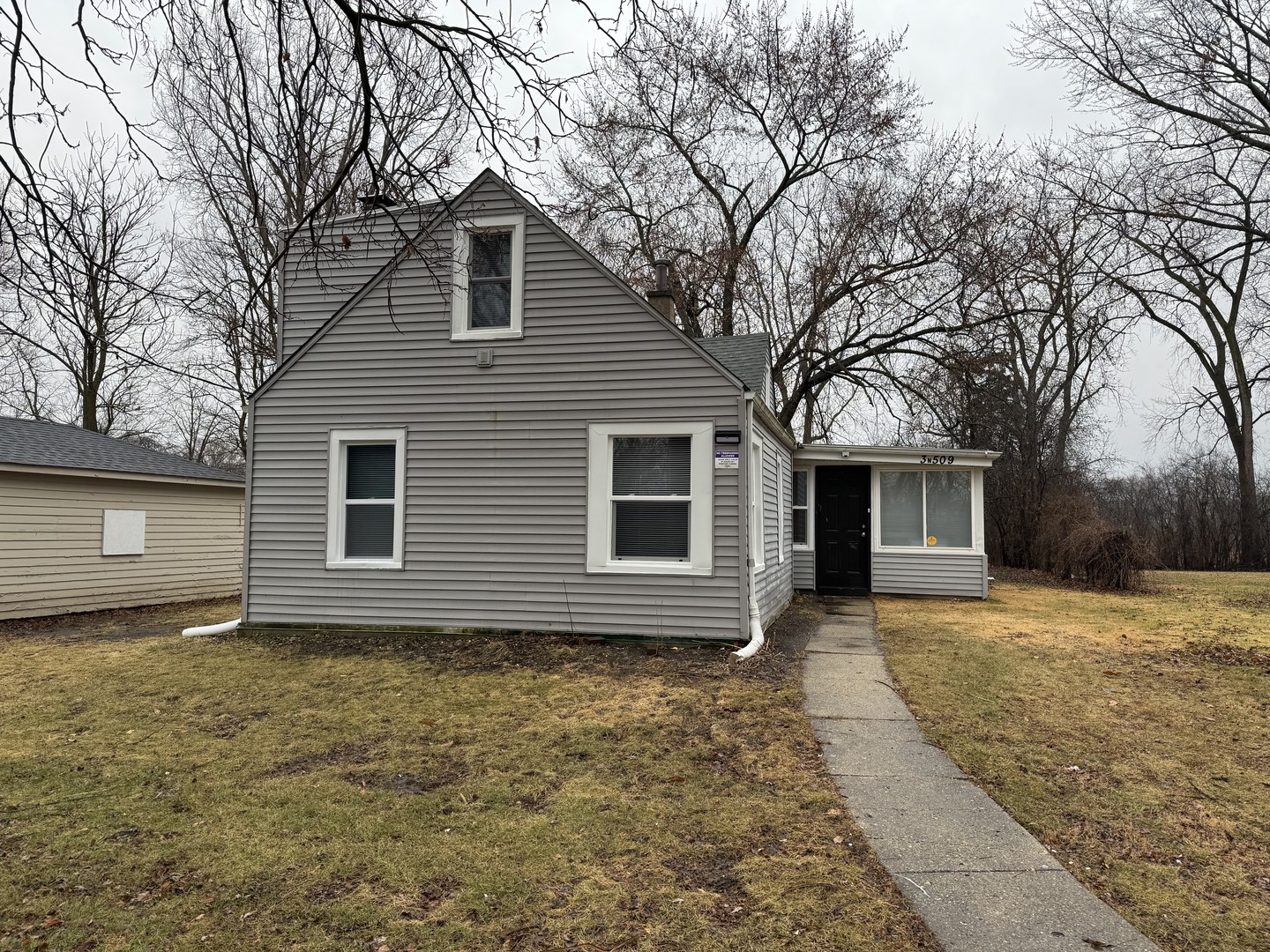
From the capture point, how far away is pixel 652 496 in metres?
8.64

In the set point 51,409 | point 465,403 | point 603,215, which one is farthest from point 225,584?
point 603,215

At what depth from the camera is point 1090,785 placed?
441 centimetres

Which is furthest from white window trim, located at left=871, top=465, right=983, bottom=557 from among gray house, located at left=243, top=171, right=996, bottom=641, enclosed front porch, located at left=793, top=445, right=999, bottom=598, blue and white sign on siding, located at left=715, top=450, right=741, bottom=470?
blue and white sign on siding, located at left=715, top=450, right=741, bottom=470

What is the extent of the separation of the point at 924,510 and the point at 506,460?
8.92 metres

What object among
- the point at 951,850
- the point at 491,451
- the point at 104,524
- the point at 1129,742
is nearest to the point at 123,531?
the point at 104,524

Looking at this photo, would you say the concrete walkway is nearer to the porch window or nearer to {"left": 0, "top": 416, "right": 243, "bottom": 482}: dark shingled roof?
the porch window

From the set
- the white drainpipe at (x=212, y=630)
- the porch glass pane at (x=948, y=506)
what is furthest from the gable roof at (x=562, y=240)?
the porch glass pane at (x=948, y=506)

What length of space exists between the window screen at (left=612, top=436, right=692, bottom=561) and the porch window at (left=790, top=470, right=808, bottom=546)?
250 inches

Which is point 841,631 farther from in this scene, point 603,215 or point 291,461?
point 603,215

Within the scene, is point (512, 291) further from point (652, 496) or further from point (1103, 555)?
point (1103, 555)

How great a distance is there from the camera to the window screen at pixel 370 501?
9.33 m

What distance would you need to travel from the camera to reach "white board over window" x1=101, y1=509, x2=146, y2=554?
42.8 feet

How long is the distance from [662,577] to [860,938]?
577cm

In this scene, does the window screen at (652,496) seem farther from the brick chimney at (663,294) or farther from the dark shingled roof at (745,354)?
the brick chimney at (663,294)
